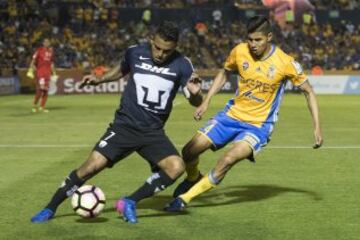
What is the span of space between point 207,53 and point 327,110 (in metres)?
17.2

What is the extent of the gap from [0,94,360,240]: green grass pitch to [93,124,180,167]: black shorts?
0.69m

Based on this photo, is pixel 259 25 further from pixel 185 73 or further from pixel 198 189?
pixel 198 189

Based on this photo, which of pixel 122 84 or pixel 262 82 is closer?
pixel 262 82

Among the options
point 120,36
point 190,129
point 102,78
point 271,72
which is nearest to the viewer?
point 102,78

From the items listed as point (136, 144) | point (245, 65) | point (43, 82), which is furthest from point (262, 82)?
point (43, 82)

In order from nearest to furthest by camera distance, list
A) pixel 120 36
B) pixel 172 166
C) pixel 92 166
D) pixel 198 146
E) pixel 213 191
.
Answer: pixel 92 166, pixel 172 166, pixel 198 146, pixel 213 191, pixel 120 36

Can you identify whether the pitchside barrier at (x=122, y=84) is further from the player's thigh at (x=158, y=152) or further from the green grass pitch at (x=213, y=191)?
the player's thigh at (x=158, y=152)

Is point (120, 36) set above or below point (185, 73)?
below

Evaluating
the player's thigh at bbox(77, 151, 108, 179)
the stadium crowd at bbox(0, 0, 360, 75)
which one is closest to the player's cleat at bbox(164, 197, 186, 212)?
the player's thigh at bbox(77, 151, 108, 179)

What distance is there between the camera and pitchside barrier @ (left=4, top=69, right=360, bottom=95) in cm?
3425

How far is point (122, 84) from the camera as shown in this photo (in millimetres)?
34750

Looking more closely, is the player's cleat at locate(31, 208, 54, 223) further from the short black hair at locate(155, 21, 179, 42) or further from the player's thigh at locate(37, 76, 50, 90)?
the player's thigh at locate(37, 76, 50, 90)

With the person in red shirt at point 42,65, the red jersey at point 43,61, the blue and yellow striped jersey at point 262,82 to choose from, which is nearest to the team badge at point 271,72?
the blue and yellow striped jersey at point 262,82

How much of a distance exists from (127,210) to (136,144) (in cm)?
69
